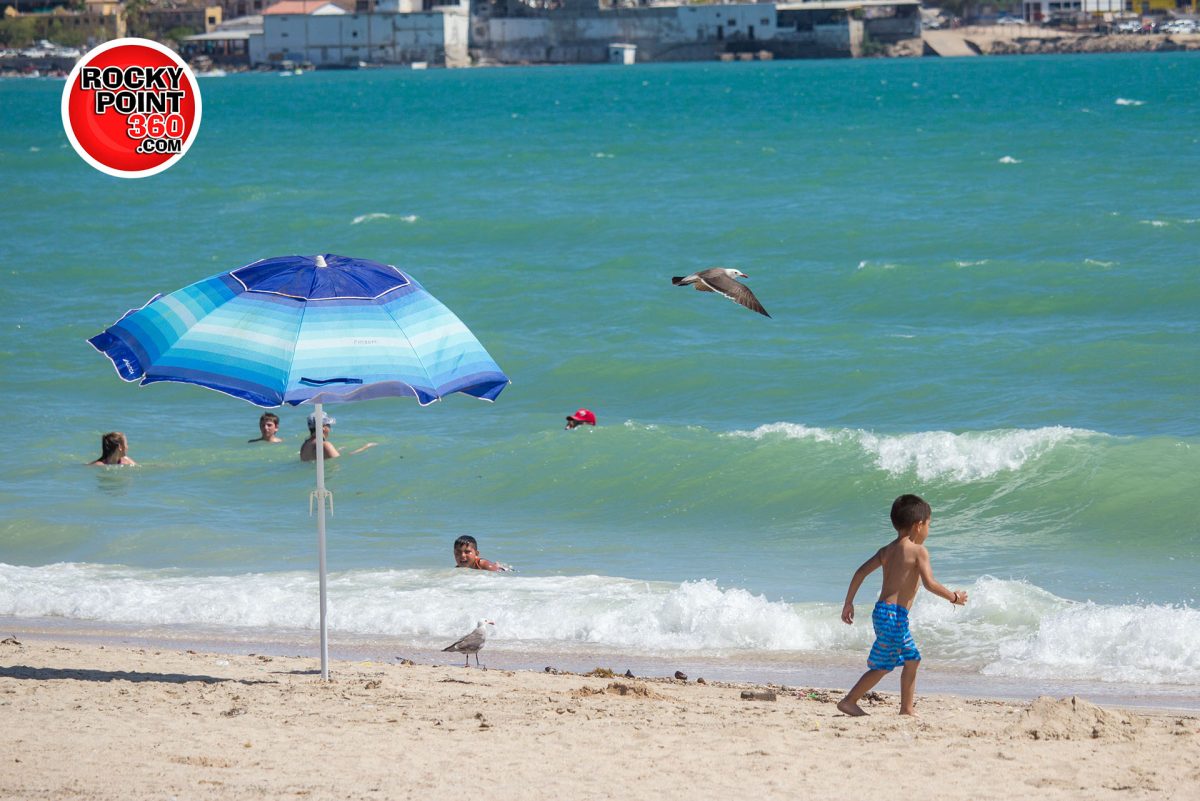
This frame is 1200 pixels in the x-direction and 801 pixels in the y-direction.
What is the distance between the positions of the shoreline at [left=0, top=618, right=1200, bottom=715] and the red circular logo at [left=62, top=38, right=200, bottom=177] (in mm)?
6827

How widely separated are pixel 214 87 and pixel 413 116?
170 feet

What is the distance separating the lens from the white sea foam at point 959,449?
12953mm

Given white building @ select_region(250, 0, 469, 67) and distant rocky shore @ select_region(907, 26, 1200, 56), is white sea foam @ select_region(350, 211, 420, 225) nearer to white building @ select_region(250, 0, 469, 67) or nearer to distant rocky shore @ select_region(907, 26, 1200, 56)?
white building @ select_region(250, 0, 469, 67)

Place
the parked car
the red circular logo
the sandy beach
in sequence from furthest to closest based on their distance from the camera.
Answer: the parked car < the red circular logo < the sandy beach

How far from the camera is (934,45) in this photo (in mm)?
145875

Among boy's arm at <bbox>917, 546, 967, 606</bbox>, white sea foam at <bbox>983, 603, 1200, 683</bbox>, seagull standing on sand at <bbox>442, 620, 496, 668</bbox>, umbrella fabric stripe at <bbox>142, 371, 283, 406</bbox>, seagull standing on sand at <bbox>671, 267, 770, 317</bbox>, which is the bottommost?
white sea foam at <bbox>983, 603, 1200, 683</bbox>

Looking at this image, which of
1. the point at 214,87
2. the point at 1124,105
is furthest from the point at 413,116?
the point at 214,87

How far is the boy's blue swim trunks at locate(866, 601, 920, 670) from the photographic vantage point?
6.45 meters

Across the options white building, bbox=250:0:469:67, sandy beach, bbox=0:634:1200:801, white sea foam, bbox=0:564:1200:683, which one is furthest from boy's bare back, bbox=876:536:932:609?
white building, bbox=250:0:469:67

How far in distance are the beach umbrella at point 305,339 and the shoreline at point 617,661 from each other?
2.04m

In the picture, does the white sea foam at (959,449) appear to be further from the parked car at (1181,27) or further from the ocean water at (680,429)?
the parked car at (1181,27)

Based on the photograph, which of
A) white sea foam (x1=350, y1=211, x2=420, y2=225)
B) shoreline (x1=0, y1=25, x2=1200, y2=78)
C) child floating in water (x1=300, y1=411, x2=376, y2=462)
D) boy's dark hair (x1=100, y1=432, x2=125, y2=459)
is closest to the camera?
boy's dark hair (x1=100, y1=432, x2=125, y2=459)

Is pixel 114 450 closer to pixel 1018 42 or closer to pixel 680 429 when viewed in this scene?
pixel 680 429

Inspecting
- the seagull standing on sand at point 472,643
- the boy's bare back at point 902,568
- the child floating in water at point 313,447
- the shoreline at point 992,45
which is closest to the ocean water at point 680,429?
the child floating in water at point 313,447
